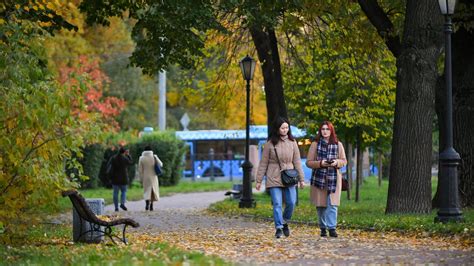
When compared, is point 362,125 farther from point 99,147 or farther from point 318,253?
point 318,253

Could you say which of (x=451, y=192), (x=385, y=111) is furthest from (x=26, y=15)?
(x=385, y=111)

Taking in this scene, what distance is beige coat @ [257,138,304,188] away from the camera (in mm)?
16844

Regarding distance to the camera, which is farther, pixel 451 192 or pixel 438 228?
pixel 451 192

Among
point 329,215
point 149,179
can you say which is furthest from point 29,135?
point 149,179

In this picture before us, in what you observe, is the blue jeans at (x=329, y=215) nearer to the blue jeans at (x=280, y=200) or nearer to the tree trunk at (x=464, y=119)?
the blue jeans at (x=280, y=200)

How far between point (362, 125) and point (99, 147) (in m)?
16.3

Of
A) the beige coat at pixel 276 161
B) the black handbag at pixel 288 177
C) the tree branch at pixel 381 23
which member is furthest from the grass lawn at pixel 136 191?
the black handbag at pixel 288 177

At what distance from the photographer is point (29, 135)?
15000 millimetres

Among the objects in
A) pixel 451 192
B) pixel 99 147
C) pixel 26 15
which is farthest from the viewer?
pixel 99 147

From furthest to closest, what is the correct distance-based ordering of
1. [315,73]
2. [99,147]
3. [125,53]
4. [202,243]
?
[125,53], [99,147], [315,73], [202,243]

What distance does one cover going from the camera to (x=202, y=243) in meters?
16.6

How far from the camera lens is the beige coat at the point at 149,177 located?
3092 centimetres

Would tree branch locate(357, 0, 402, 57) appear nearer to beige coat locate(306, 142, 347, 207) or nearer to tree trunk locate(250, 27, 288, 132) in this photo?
beige coat locate(306, 142, 347, 207)

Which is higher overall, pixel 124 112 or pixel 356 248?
pixel 124 112
